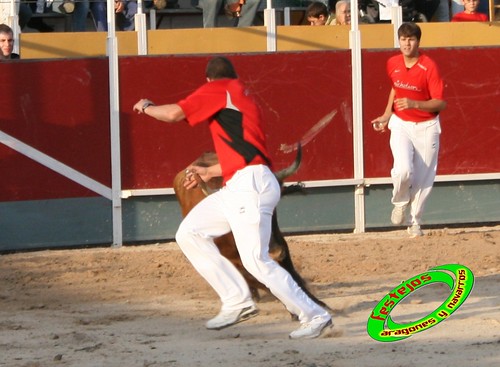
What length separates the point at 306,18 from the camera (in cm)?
1348

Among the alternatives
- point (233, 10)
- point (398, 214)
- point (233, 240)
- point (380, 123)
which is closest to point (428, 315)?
point (233, 240)

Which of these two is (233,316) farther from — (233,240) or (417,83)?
(417,83)

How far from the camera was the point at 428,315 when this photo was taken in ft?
24.7

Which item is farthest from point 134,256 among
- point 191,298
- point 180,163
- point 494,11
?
point 494,11

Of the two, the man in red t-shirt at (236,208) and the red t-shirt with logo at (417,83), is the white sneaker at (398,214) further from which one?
the man in red t-shirt at (236,208)

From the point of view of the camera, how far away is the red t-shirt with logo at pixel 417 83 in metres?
10.4

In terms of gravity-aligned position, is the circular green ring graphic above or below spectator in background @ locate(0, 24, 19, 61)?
below

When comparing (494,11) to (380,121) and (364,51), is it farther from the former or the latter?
(380,121)

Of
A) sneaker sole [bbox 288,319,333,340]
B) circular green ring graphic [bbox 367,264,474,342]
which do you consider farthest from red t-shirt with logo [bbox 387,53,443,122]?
sneaker sole [bbox 288,319,333,340]

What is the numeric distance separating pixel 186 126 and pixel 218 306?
3352 millimetres

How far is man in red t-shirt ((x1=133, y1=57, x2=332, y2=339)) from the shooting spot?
270 inches

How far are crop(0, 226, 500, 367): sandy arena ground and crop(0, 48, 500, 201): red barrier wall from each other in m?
0.68

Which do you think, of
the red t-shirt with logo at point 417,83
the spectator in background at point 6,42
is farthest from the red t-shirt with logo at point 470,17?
the spectator in background at point 6,42

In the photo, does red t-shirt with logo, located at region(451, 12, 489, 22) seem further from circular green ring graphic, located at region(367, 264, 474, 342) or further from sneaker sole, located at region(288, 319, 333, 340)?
sneaker sole, located at region(288, 319, 333, 340)
